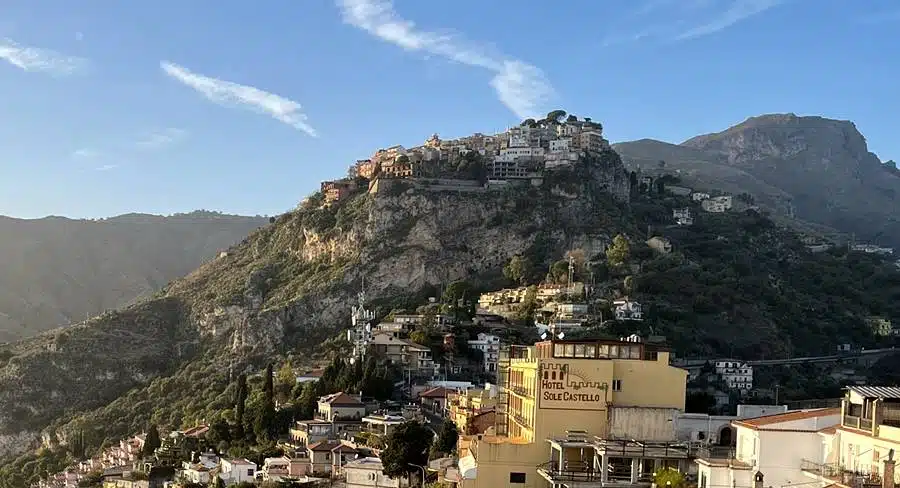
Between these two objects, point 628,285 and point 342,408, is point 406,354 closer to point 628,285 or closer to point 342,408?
point 342,408

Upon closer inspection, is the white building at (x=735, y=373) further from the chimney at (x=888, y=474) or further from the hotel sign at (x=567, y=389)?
the chimney at (x=888, y=474)

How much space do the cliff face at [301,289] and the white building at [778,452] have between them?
60576 mm

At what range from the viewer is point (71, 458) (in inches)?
2514

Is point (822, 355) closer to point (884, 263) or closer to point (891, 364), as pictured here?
point (891, 364)

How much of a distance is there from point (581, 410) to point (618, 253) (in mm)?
54078

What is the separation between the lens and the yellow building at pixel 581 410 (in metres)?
23.8

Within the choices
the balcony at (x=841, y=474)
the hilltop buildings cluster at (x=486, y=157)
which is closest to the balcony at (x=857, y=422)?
the balcony at (x=841, y=474)

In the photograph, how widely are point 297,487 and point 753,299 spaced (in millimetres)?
50454

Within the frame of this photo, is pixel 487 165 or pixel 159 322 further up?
pixel 487 165

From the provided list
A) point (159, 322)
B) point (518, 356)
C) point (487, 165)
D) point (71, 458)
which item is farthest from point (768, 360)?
point (159, 322)

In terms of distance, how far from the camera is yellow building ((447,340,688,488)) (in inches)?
938

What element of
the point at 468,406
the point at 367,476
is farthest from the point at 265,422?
the point at 367,476

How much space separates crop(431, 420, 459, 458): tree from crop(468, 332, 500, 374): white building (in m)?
24.7

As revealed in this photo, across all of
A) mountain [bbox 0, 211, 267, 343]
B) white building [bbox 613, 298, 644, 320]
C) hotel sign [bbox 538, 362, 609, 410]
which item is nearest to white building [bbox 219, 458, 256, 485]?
hotel sign [bbox 538, 362, 609, 410]
